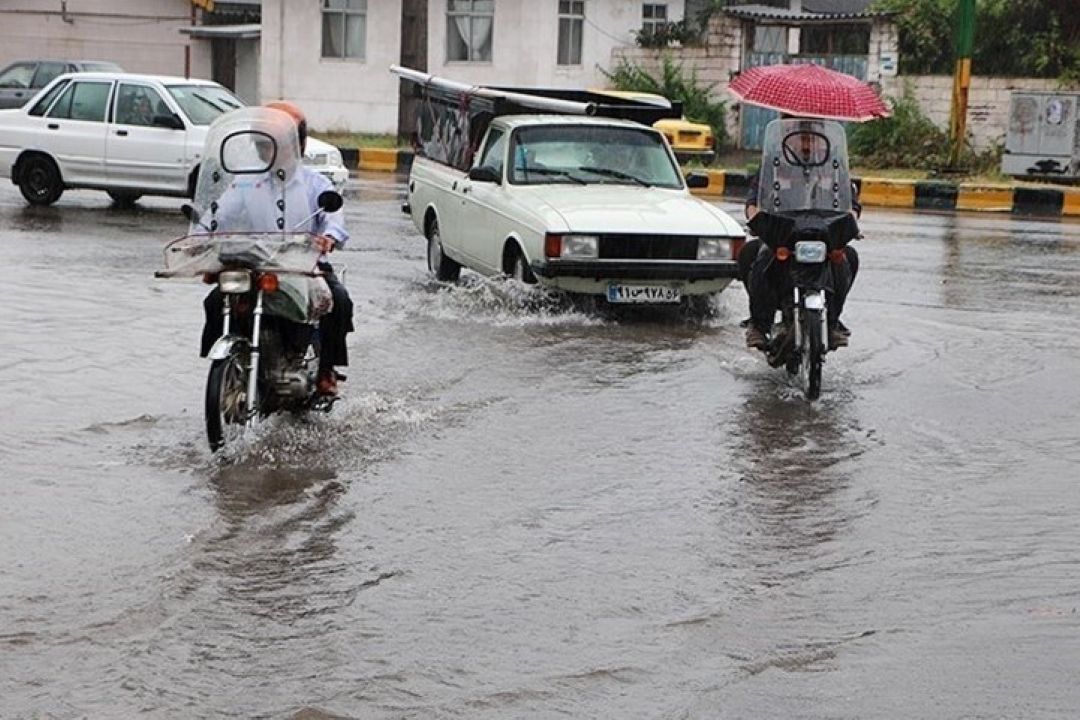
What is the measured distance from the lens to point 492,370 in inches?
439

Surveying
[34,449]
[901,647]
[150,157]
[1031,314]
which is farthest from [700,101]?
[901,647]

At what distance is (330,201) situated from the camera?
8.82 m

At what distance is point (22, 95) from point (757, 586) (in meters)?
28.3

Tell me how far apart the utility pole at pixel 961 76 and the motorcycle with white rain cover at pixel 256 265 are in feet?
64.6

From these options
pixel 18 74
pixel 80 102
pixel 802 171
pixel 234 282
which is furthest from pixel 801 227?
pixel 18 74

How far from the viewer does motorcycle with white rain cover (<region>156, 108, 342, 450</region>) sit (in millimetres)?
8516

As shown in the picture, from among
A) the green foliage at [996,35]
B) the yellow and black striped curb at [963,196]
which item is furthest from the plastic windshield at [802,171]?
the green foliage at [996,35]

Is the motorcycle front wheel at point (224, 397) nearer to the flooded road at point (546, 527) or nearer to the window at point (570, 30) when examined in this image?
the flooded road at point (546, 527)

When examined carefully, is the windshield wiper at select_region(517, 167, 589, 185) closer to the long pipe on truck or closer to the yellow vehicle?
the long pipe on truck

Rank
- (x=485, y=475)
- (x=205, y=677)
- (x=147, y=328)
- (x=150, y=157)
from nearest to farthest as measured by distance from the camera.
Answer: (x=205, y=677) → (x=485, y=475) → (x=147, y=328) → (x=150, y=157)

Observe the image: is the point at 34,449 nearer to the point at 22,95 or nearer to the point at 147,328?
the point at 147,328

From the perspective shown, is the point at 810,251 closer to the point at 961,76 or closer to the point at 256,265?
the point at 256,265

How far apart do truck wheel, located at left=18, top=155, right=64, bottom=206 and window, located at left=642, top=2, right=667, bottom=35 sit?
21.0 m

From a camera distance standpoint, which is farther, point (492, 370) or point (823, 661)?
point (492, 370)
